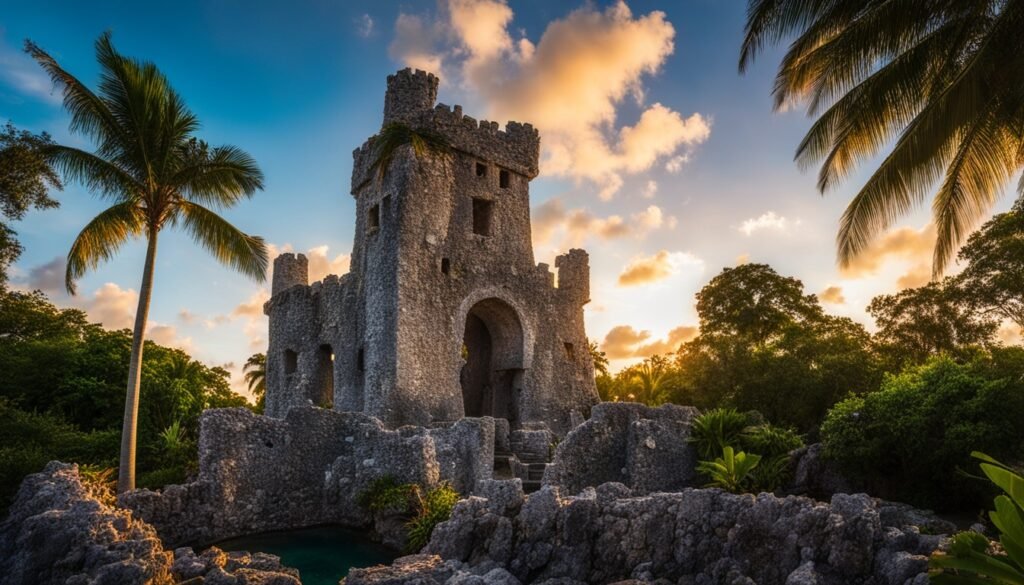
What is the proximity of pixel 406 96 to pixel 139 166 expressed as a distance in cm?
936

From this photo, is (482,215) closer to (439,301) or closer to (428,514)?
(439,301)

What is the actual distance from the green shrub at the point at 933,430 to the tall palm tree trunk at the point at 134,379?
15.0 meters

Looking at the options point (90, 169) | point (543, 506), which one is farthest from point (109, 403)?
point (543, 506)

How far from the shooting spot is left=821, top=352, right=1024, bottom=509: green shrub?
12.4 metres

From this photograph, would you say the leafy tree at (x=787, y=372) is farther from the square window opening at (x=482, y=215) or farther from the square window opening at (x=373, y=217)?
the square window opening at (x=373, y=217)

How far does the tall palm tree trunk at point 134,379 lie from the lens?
14.0 meters

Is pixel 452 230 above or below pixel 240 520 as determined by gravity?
above

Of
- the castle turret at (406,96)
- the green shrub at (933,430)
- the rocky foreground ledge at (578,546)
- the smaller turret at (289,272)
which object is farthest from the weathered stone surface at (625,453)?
the smaller turret at (289,272)

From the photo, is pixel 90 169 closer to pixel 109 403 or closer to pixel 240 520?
pixel 240 520

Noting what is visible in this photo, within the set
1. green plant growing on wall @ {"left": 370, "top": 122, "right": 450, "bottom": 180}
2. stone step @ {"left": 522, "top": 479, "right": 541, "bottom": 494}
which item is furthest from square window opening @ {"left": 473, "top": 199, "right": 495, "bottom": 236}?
stone step @ {"left": 522, "top": 479, "right": 541, "bottom": 494}

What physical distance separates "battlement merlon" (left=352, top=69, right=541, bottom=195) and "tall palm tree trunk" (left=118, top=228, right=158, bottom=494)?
9.40 metres

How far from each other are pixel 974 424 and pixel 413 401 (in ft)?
44.1

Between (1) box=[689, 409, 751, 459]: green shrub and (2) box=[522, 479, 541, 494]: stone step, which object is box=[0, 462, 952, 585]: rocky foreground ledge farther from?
(1) box=[689, 409, 751, 459]: green shrub

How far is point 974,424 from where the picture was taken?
1245 cm
